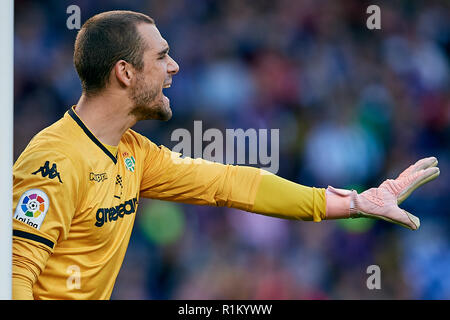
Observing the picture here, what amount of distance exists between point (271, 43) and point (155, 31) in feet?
8.70

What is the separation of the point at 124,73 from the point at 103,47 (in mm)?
143

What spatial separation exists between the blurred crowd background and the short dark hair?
191 centimetres

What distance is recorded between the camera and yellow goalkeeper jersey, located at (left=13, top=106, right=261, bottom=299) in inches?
104

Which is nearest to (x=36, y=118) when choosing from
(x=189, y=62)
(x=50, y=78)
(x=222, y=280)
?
(x=50, y=78)

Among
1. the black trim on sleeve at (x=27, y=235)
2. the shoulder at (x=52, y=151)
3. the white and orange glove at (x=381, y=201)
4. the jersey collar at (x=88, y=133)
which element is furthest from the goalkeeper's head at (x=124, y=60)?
the white and orange glove at (x=381, y=201)

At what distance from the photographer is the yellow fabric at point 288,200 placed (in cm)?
317

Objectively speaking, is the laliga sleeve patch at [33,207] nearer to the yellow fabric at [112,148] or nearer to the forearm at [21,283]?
the forearm at [21,283]

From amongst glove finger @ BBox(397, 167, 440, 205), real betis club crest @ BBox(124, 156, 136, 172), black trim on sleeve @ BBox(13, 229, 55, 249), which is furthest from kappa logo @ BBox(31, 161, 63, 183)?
glove finger @ BBox(397, 167, 440, 205)

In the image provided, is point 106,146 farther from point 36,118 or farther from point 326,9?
point 326,9

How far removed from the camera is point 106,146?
3047mm

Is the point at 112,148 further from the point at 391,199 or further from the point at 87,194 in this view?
the point at 391,199

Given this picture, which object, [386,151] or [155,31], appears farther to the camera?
[386,151]

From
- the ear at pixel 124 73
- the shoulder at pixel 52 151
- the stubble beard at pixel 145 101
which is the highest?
the ear at pixel 124 73

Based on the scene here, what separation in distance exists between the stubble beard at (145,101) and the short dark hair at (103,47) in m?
0.10
